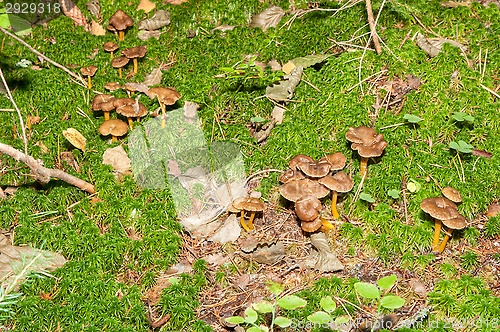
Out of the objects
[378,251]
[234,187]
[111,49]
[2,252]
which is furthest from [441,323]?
[111,49]

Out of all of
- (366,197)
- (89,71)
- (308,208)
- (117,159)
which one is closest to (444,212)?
(366,197)

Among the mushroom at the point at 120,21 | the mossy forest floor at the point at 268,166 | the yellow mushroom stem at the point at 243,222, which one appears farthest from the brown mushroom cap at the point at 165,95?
the yellow mushroom stem at the point at 243,222

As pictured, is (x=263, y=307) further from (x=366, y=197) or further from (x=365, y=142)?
(x=365, y=142)

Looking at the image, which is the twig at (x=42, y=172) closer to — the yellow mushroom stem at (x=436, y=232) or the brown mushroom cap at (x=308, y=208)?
the brown mushroom cap at (x=308, y=208)

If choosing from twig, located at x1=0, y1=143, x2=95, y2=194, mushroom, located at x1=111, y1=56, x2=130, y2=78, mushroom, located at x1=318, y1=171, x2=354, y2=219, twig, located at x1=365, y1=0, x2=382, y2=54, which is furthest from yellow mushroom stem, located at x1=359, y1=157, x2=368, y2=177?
mushroom, located at x1=111, y1=56, x2=130, y2=78

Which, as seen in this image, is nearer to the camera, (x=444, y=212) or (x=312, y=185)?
A: (x=444, y=212)

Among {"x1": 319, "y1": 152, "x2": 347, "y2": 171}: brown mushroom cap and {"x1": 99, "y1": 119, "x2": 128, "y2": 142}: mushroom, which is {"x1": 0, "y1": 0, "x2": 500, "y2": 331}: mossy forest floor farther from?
{"x1": 319, "y1": 152, "x2": 347, "y2": 171}: brown mushroom cap
